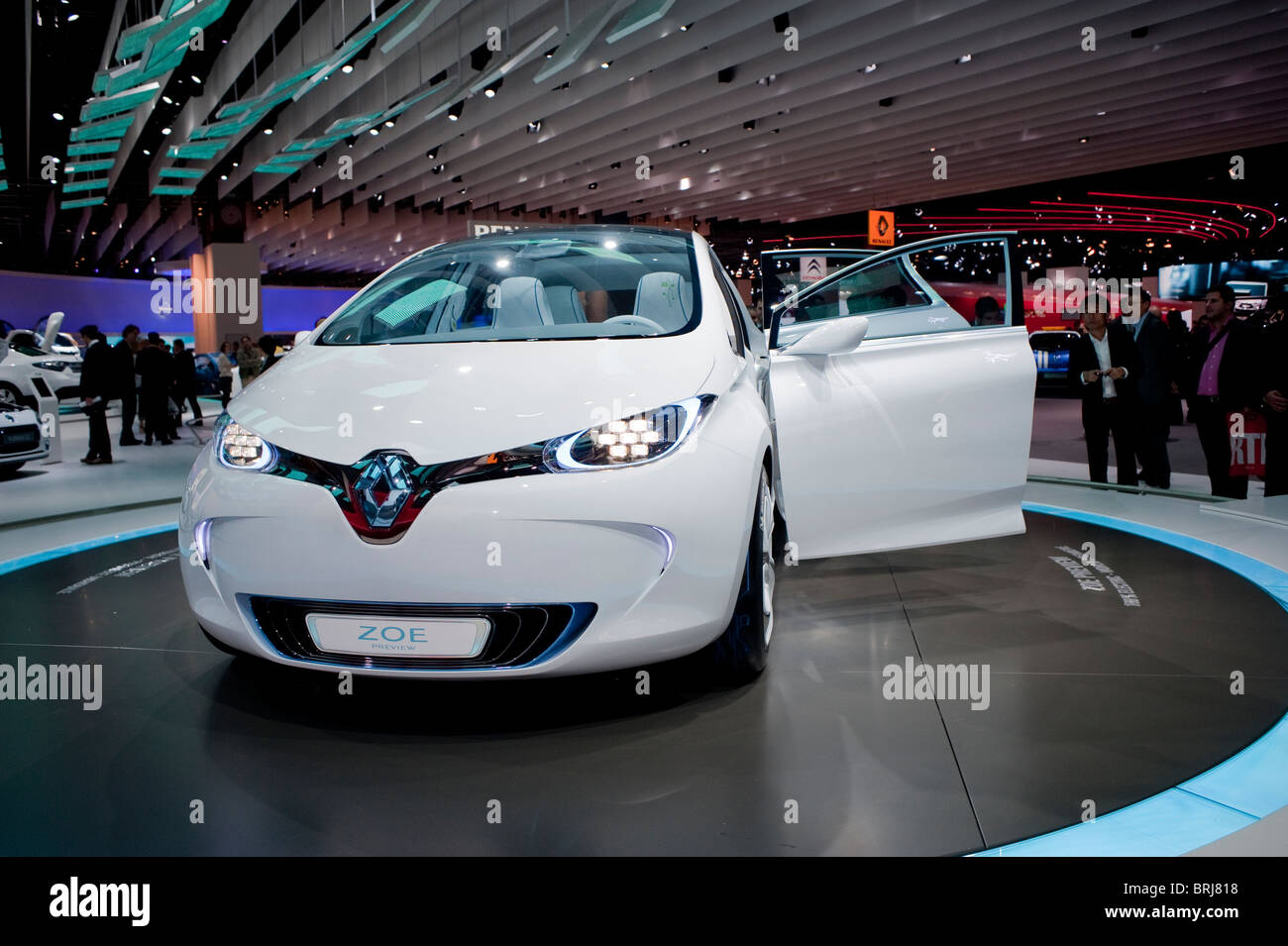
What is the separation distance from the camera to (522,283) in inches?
127

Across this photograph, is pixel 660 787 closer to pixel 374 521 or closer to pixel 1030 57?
pixel 374 521

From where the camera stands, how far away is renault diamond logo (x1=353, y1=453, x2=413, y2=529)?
2.06 metres

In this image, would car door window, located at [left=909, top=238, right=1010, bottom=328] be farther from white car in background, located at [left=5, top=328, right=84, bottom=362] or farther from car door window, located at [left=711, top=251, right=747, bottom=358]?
white car in background, located at [left=5, top=328, right=84, bottom=362]

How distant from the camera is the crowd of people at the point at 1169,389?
5.28m

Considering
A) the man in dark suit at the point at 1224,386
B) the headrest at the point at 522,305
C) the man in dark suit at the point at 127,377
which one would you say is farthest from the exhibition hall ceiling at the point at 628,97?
the headrest at the point at 522,305

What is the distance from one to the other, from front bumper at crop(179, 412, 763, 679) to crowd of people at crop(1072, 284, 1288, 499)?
4407 millimetres

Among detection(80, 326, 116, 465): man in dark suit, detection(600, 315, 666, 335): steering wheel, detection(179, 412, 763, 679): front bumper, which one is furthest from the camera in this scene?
detection(80, 326, 116, 465): man in dark suit

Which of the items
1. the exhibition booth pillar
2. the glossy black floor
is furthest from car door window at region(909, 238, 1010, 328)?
the exhibition booth pillar

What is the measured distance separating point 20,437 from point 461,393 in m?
6.59

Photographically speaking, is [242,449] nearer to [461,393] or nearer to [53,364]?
[461,393]

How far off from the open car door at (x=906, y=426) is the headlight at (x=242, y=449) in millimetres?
1533

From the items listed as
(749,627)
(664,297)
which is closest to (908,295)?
(664,297)
